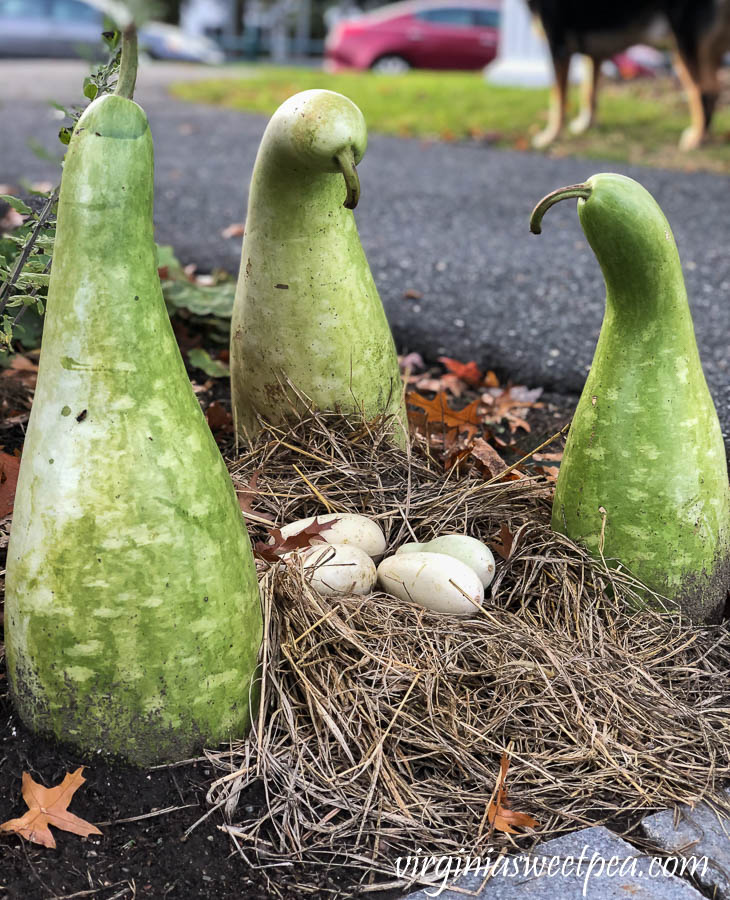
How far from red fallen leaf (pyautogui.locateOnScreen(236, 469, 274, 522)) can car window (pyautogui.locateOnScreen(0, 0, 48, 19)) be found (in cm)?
2255

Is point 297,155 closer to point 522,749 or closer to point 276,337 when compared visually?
point 276,337

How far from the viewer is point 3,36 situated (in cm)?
2070

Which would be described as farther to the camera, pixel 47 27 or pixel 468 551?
pixel 47 27

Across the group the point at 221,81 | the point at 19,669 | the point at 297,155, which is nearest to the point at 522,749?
the point at 19,669

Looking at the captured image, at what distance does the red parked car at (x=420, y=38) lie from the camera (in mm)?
20031

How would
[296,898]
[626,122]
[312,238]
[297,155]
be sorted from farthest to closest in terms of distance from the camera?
[626,122]
[312,238]
[297,155]
[296,898]

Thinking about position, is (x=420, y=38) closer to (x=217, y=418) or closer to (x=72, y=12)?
(x=72, y=12)

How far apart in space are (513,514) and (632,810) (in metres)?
0.82

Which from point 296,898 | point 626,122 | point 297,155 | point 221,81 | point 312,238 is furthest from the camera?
point 221,81

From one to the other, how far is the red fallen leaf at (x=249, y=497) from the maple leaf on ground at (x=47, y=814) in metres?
0.78

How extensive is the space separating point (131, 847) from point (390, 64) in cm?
2110

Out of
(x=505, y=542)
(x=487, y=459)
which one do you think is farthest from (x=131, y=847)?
(x=487, y=459)

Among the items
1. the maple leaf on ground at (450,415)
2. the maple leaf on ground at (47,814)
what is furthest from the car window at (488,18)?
the maple leaf on ground at (47,814)

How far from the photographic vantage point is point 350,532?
2168 millimetres
